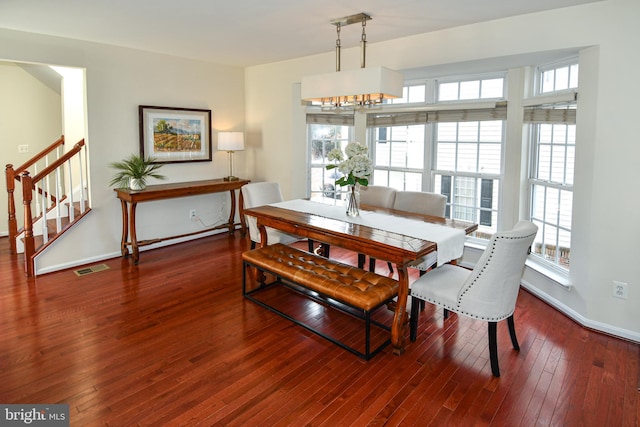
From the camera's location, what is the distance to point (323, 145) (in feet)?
19.1

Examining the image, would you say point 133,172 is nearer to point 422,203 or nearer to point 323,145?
point 323,145

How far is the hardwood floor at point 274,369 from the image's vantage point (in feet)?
7.46

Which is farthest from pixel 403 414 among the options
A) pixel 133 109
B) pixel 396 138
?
pixel 133 109

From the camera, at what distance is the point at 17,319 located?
3.35m

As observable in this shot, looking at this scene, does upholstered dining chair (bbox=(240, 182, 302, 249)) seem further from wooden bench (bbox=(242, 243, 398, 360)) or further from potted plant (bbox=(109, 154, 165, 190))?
potted plant (bbox=(109, 154, 165, 190))

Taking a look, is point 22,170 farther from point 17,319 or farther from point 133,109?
point 17,319

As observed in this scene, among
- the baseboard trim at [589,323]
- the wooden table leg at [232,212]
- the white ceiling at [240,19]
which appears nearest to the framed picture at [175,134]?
the wooden table leg at [232,212]

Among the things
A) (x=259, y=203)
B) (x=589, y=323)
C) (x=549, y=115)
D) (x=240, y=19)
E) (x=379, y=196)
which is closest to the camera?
(x=589, y=323)

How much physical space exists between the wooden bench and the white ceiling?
2032 mm

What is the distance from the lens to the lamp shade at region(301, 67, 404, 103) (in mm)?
2970

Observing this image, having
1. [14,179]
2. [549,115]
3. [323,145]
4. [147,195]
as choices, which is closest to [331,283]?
[549,115]

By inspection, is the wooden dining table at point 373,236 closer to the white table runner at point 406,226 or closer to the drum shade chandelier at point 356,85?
the white table runner at point 406,226

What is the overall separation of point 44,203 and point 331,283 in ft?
11.5

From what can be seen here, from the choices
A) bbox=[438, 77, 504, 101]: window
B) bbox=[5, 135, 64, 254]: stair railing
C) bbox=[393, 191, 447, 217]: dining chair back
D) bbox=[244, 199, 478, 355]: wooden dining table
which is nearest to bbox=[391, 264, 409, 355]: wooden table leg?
bbox=[244, 199, 478, 355]: wooden dining table
